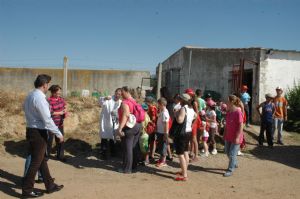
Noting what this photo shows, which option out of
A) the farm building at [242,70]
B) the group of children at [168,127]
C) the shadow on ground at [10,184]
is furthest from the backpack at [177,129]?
the farm building at [242,70]

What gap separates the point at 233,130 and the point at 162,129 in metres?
1.58

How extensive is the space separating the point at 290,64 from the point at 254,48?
5.76ft

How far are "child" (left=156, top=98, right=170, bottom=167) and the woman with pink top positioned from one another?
130cm

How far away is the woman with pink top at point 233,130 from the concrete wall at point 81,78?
17.7 m

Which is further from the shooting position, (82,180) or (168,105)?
(168,105)

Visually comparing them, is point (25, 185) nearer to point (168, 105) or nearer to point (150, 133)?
point (150, 133)

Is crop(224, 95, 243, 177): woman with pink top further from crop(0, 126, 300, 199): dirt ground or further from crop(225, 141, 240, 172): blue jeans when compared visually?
crop(0, 126, 300, 199): dirt ground

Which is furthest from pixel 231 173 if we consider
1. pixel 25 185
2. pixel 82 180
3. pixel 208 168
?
pixel 25 185

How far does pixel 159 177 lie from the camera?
25.4ft

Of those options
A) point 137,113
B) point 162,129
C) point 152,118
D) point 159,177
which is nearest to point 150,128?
point 162,129

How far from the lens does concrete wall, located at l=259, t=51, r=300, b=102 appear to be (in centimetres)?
1564

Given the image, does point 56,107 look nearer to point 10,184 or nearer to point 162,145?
point 10,184

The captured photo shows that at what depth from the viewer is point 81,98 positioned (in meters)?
12.7

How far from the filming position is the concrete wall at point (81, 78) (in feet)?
81.5
